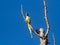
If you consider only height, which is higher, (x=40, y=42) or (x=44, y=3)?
(x=44, y=3)

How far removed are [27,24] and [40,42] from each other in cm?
75

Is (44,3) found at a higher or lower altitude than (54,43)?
higher

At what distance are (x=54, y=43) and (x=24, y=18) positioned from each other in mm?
1286

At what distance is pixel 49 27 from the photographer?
1407 centimetres

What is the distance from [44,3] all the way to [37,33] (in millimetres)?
1014

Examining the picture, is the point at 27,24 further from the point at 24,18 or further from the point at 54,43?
the point at 54,43

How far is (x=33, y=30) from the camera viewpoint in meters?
14.2

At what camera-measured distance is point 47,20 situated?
1399cm

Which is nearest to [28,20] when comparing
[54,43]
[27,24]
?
[27,24]

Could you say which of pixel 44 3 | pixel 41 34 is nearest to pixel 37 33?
pixel 41 34

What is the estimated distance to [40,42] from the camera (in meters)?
14.2

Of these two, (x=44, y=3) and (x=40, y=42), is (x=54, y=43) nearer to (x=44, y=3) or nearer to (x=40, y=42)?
(x=40, y=42)

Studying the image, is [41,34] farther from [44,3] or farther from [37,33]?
[44,3]

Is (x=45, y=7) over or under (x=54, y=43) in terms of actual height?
over
